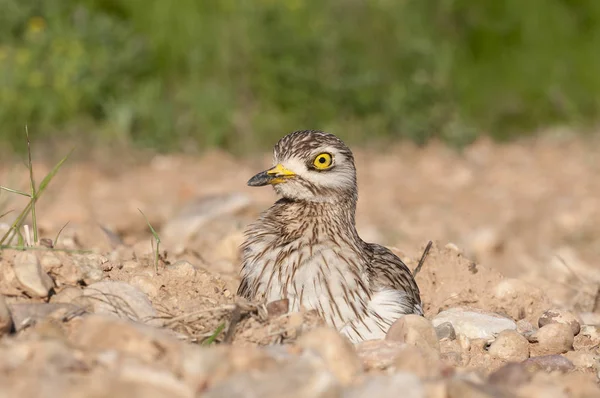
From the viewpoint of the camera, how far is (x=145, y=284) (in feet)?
14.2

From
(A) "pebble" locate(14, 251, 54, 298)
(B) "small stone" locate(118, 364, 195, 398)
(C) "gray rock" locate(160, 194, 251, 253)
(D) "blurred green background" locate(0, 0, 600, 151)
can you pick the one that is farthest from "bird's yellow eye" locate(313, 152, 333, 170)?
(D) "blurred green background" locate(0, 0, 600, 151)

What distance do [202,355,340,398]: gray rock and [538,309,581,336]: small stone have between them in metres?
2.03

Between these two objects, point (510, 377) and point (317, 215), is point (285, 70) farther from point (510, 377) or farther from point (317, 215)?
point (510, 377)

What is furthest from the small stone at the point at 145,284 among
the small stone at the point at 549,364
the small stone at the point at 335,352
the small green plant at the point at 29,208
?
the small stone at the point at 549,364

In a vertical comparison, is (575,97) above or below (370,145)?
above

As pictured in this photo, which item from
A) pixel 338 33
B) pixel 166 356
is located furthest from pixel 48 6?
pixel 166 356

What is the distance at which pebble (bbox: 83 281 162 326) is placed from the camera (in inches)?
152

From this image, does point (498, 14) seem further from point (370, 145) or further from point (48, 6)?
point (48, 6)

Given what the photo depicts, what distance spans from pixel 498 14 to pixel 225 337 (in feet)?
31.1

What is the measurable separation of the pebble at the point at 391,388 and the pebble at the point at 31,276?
4.66 feet

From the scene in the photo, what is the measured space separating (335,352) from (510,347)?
1.35m

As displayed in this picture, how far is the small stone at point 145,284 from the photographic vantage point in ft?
14.1

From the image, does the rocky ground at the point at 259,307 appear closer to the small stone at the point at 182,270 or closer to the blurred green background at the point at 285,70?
the small stone at the point at 182,270

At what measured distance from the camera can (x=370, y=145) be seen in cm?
1120
